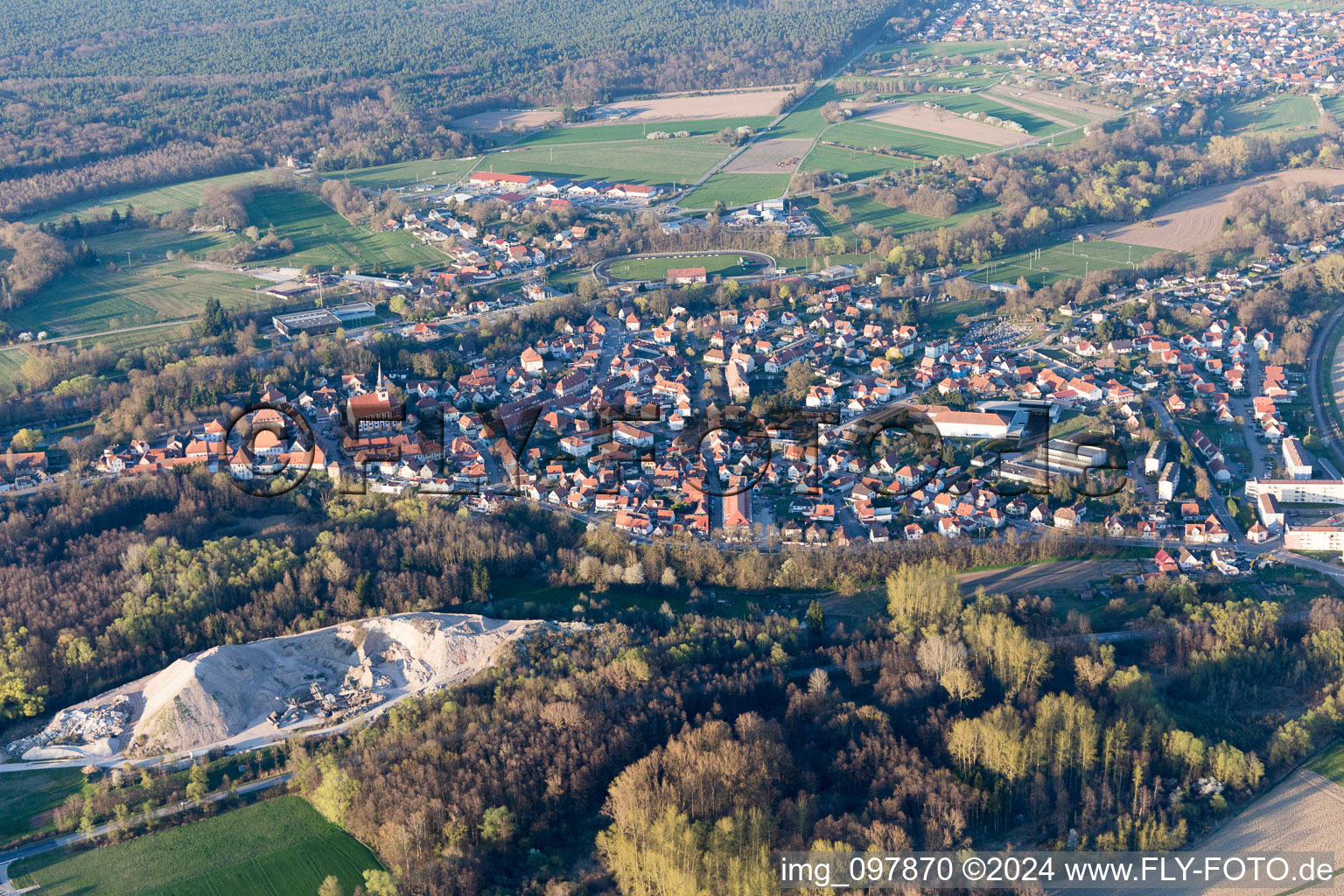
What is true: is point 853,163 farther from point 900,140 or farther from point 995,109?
point 995,109

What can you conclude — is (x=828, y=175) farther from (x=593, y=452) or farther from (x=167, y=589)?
(x=167, y=589)

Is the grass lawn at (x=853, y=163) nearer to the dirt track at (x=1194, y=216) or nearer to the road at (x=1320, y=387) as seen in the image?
the dirt track at (x=1194, y=216)

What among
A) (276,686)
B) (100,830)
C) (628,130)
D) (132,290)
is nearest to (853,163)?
(628,130)

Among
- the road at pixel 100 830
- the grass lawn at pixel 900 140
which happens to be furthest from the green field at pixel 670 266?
the road at pixel 100 830

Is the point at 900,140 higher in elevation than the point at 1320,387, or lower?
higher

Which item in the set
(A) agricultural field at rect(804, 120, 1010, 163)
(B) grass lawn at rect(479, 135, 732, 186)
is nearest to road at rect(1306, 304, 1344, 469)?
(A) agricultural field at rect(804, 120, 1010, 163)

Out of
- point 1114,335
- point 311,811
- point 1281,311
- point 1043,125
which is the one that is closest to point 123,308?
point 311,811
